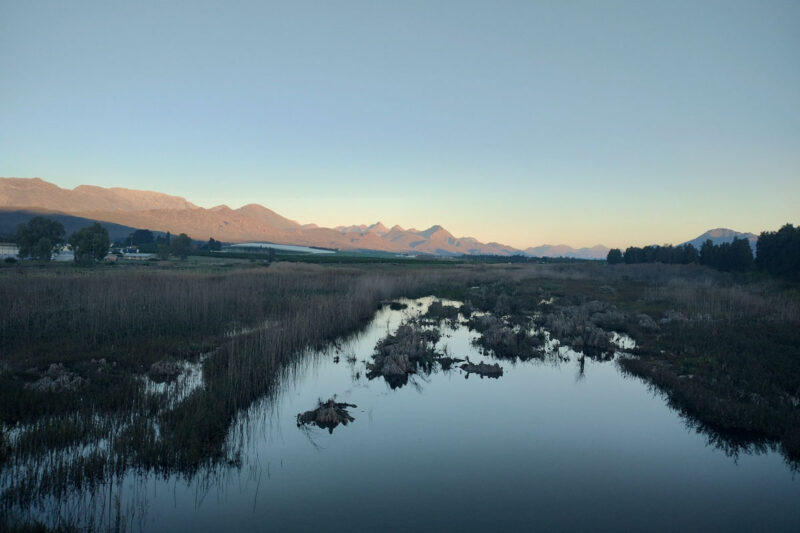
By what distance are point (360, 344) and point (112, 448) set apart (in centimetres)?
1325

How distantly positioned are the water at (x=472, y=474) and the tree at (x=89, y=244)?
5072cm

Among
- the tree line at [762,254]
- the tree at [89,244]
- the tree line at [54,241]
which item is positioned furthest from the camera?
the tree line at [54,241]

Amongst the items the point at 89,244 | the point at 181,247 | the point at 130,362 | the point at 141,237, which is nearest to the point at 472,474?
the point at 130,362

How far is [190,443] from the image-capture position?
8.76m

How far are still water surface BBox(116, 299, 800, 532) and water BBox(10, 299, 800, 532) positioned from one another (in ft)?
0.11

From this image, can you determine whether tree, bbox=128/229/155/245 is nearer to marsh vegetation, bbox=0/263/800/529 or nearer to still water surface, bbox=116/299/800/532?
marsh vegetation, bbox=0/263/800/529

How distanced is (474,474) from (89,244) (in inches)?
2327

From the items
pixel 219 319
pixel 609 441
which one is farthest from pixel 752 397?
pixel 219 319

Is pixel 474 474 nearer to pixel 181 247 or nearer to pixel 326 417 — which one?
pixel 326 417

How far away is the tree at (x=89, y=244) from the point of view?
50491mm

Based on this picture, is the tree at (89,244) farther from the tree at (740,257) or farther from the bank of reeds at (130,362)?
the tree at (740,257)

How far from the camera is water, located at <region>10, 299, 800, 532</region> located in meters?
7.26

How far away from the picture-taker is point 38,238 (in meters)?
54.4

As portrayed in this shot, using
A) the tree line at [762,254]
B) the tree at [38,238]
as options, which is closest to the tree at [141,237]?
the tree at [38,238]
